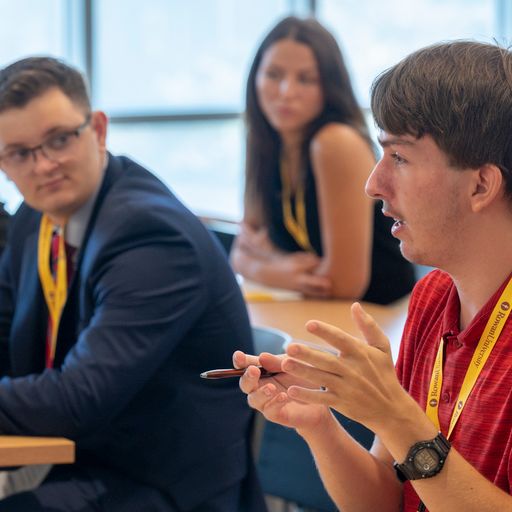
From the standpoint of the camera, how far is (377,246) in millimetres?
3588

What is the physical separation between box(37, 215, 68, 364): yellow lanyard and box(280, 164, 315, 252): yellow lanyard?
1.29 meters

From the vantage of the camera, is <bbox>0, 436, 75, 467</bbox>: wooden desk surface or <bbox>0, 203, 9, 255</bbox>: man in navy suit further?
<bbox>0, 203, 9, 255</bbox>: man in navy suit

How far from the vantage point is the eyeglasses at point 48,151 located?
7.55 ft

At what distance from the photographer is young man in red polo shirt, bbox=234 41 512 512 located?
4.23ft

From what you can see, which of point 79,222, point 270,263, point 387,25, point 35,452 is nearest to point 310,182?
point 270,263

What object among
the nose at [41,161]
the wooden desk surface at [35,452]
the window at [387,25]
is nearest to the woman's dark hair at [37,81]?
the nose at [41,161]

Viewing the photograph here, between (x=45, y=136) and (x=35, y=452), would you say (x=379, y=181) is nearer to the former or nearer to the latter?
(x=35, y=452)

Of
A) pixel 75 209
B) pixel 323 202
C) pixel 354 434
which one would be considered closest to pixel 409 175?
pixel 354 434

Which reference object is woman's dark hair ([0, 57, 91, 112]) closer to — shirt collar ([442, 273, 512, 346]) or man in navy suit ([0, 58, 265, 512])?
man in navy suit ([0, 58, 265, 512])

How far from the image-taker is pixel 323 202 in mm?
3361

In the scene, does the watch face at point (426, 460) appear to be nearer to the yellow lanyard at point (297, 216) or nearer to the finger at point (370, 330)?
the finger at point (370, 330)

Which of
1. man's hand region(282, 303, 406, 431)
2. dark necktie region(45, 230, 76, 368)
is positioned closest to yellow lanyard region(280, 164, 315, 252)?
dark necktie region(45, 230, 76, 368)

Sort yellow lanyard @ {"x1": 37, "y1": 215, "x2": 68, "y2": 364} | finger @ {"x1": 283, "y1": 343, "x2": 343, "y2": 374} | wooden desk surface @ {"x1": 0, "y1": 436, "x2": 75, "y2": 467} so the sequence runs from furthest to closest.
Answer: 1. yellow lanyard @ {"x1": 37, "y1": 215, "x2": 68, "y2": 364}
2. wooden desk surface @ {"x1": 0, "y1": 436, "x2": 75, "y2": 467}
3. finger @ {"x1": 283, "y1": 343, "x2": 343, "y2": 374}

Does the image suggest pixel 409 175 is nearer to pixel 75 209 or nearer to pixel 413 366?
A: pixel 413 366
